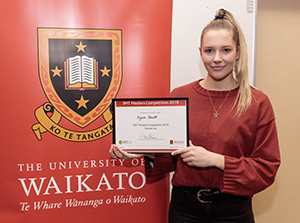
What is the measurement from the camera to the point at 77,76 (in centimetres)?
175

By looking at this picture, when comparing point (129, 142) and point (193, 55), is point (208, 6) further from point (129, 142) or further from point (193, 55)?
point (129, 142)

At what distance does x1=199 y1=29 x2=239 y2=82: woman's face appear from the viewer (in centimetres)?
129

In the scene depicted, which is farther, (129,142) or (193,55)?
(193,55)

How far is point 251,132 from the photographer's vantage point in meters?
1.31

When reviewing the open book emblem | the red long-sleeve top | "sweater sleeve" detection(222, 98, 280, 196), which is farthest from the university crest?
"sweater sleeve" detection(222, 98, 280, 196)

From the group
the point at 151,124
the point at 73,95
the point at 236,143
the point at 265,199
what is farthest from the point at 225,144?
the point at 265,199

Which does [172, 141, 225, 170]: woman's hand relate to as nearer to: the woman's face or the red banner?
the woman's face

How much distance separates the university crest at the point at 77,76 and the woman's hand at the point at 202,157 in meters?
0.72

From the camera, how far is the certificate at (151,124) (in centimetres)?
135

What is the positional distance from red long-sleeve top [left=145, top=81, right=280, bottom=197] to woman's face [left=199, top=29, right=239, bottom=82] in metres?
0.14

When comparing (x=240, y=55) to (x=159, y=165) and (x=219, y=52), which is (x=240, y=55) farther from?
(x=159, y=165)

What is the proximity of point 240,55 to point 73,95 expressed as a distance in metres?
1.07
